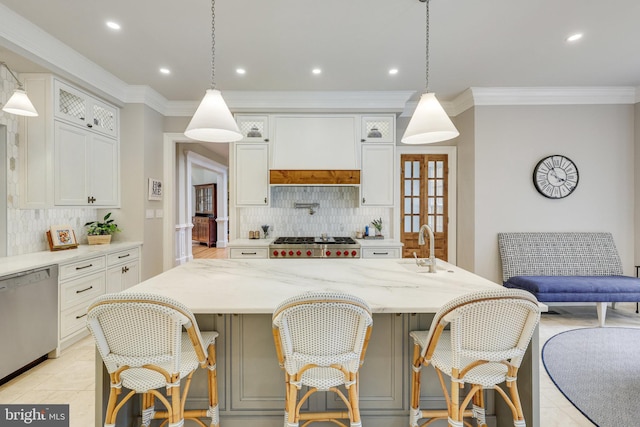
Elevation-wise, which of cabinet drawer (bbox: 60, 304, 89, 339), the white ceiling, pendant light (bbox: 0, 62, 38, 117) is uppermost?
the white ceiling

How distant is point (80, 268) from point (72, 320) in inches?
19.4

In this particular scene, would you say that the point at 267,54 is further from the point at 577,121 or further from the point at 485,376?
the point at 577,121

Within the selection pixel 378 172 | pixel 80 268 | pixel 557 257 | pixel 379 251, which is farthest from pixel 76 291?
pixel 557 257

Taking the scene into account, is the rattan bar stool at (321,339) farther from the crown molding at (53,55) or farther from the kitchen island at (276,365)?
the crown molding at (53,55)

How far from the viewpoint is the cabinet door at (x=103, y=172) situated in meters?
3.54

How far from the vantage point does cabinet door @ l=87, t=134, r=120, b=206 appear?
139 inches

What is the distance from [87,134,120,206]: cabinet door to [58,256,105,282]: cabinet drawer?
750 millimetres

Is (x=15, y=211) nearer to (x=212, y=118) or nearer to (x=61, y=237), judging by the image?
(x=61, y=237)

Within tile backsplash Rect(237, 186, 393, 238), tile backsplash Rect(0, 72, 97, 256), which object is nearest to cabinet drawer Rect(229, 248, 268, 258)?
tile backsplash Rect(237, 186, 393, 238)

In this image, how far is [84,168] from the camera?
341 centimetres

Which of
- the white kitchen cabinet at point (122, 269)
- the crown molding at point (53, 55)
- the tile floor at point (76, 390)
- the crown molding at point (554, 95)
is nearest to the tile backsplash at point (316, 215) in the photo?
the white kitchen cabinet at point (122, 269)

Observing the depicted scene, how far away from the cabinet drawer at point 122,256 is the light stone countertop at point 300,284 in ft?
5.68

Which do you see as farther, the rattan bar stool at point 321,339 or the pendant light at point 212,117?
the pendant light at point 212,117

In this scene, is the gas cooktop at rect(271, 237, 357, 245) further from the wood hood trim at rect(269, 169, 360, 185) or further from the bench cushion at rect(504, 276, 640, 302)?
the bench cushion at rect(504, 276, 640, 302)
